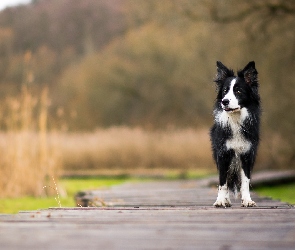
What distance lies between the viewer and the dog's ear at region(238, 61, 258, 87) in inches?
199

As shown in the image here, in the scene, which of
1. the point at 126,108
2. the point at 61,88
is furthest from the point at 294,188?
the point at 61,88

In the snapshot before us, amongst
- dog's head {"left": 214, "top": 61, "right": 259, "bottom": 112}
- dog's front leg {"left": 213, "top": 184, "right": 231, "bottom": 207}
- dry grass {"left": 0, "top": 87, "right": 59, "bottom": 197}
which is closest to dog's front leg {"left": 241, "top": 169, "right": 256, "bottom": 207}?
dog's front leg {"left": 213, "top": 184, "right": 231, "bottom": 207}

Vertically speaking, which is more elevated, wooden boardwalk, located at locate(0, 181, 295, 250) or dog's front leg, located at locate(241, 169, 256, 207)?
dog's front leg, located at locate(241, 169, 256, 207)

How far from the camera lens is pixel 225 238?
9.16 feet

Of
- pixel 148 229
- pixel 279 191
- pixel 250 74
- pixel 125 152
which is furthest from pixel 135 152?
pixel 148 229

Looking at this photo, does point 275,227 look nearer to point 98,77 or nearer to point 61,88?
point 98,77

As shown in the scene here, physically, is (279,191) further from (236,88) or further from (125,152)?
(236,88)

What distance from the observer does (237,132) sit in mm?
4902

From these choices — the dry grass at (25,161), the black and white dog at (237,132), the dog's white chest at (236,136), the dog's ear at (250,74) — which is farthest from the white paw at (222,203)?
the dry grass at (25,161)

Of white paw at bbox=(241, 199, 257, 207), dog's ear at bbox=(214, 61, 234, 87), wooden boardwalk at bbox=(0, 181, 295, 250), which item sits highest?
dog's ear at bbox=(214, 61, 234, 87)

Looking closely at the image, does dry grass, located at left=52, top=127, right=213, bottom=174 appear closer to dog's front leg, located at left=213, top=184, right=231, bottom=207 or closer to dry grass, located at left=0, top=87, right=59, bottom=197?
dry grass, located at left=0, top=87, right=59, bottom=197

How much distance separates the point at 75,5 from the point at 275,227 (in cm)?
4521

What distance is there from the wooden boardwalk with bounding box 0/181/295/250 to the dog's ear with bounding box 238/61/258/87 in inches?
53.6

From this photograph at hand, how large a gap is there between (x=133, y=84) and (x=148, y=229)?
2824cm
